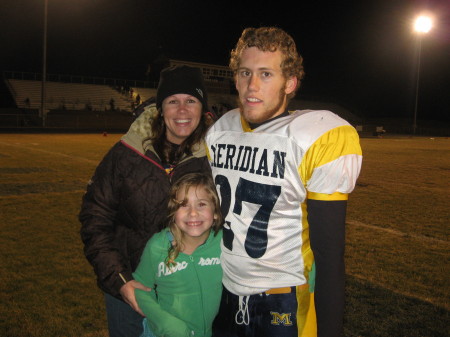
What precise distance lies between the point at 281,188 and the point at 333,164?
0.77ft

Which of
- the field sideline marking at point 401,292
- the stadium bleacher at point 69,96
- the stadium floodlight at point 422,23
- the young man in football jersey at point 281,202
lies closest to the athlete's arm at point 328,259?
the young man in football jersey at point 281,202

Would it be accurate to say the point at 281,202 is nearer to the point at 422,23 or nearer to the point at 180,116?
the point at 180,116

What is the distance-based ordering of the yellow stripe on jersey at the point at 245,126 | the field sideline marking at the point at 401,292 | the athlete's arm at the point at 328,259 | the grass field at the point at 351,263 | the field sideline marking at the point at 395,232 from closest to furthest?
1. the athlete's arm at the point at 328,259
2. the yellow stripe on jersey at the point at 245,126
3. the grass field at the point at 351,263
4. the field sideline marking at the point at 401,292
5. the field sideline marking at the point at 395,232

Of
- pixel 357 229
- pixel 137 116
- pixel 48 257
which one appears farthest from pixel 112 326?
pixel 357 229

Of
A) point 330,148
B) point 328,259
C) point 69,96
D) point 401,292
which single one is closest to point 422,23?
point 69,96

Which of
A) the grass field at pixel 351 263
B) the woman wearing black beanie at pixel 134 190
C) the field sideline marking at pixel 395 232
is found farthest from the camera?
the field sideline marking at pixel 395 232

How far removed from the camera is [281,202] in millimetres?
1680

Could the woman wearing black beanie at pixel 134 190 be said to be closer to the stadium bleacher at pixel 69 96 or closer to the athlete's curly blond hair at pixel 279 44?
the athlete's curly blond hair at pixel 279 44

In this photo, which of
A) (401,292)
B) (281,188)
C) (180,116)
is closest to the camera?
(281,188)

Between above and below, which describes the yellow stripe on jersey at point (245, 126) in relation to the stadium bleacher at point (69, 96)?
below

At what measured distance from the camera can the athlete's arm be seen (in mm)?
1558

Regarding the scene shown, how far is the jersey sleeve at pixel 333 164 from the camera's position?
5.12 ft

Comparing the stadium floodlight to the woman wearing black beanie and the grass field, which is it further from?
the woman wearing black beanie

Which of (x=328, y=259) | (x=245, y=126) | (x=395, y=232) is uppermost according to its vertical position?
(x=245, y=126)
